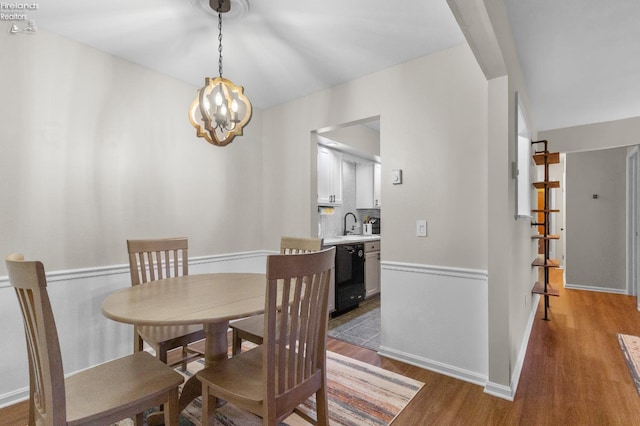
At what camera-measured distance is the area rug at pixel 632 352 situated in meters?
2.29

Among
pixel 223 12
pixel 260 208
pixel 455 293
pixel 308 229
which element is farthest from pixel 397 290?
pixel 223 12

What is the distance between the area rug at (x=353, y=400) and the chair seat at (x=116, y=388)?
23.7 inches

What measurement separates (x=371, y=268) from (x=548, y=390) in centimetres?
233

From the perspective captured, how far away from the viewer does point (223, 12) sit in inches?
76.0

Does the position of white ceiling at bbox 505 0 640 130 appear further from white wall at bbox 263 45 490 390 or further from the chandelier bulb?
the chandelier bulb

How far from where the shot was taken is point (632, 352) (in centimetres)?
265

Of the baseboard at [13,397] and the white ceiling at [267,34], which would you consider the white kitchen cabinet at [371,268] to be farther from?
the baseboard at [13,397]

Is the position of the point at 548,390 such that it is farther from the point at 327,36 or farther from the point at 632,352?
the point at 327,36

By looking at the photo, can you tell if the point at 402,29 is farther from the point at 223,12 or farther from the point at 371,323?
the point at 371,323

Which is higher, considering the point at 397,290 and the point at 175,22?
the point at 175,22

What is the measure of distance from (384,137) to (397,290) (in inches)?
51.5

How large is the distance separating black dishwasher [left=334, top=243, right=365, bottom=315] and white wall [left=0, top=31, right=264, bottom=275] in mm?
1353

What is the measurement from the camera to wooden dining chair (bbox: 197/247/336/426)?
119 cm

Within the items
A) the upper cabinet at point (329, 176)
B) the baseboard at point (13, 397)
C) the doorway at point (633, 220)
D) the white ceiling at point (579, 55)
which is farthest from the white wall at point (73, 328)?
the doorway at point (633, 220)
